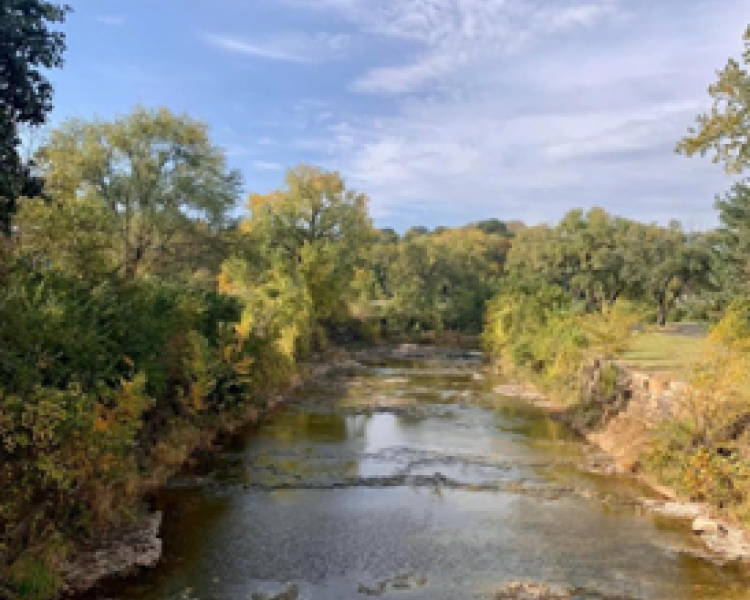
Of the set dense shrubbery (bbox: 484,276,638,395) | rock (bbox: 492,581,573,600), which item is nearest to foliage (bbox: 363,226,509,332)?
dense shrubbery (bbox: 484,276,638,395)

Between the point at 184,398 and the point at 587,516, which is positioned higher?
the point at 184,398

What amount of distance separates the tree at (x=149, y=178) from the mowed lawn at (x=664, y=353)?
20661mm

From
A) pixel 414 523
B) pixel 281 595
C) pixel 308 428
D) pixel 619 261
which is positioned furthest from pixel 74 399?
pixel 619 261

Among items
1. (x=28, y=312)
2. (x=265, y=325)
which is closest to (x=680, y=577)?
(x=28, y=312)

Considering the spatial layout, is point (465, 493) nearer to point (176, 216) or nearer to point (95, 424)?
point (95, 424)

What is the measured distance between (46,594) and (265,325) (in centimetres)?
2004

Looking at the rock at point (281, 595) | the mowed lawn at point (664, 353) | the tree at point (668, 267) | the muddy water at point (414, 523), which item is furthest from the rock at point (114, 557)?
the tree at point (668, 267)

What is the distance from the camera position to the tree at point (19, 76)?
961 cm

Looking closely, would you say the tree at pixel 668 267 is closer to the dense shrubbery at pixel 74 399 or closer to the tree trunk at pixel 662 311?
the tree trunk at pixel 662 311

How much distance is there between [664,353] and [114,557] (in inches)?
931

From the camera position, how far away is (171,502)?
14.4 metres

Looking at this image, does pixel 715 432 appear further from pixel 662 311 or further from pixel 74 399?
pixel 662 311

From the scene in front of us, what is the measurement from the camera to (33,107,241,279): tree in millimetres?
30516

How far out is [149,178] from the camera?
31016 mm
